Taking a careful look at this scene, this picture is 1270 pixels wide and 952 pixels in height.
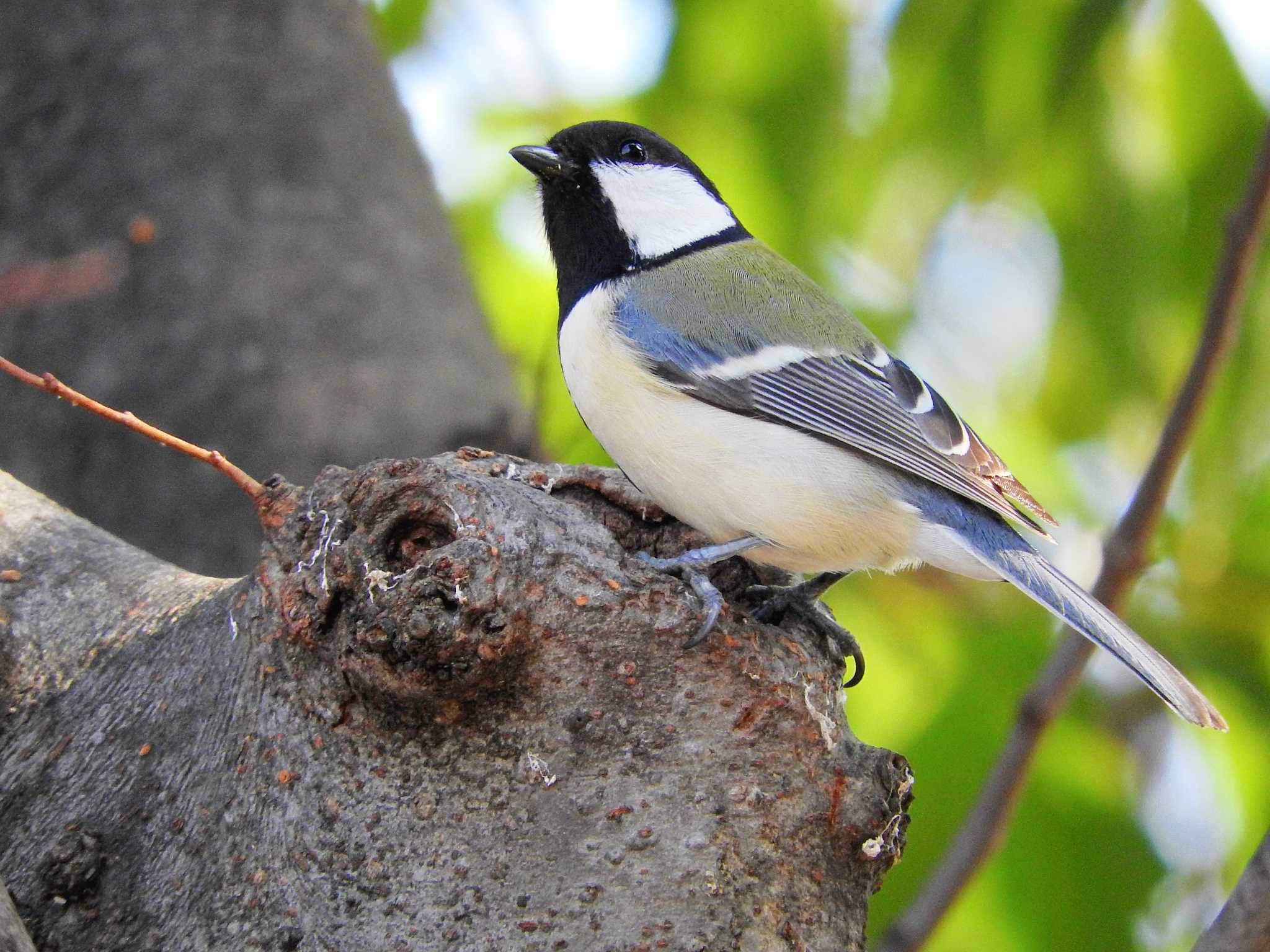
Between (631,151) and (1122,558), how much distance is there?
117cm

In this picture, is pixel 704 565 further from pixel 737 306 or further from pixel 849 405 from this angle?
pixel 737 306

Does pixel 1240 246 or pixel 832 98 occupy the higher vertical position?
pixel 1240 246

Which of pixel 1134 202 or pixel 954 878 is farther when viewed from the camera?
pixel 1134 202

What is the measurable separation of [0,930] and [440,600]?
1.68 ft

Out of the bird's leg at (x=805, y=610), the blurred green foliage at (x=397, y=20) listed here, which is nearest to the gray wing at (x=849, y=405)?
the bird's leg at (x=805, y=610)

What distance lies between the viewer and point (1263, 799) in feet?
8.13

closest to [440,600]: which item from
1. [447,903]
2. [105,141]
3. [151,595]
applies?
[447,903]

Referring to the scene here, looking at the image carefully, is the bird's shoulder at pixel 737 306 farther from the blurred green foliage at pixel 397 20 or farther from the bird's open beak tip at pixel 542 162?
the blurred green foliage at pixel 397 20

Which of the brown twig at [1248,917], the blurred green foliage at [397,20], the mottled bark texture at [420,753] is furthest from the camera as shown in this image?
the blurred green foliage at [397,20]

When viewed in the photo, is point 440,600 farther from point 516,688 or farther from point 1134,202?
point 1134,202

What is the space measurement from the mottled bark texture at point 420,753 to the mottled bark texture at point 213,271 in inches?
34.4

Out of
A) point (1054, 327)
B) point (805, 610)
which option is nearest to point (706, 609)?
point (805, 610)

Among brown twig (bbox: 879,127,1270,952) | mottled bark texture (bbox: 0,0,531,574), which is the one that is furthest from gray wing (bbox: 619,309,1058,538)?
mottled bark texture (bbox: 0,0,531,574)

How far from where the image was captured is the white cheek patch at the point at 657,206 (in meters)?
2.25
